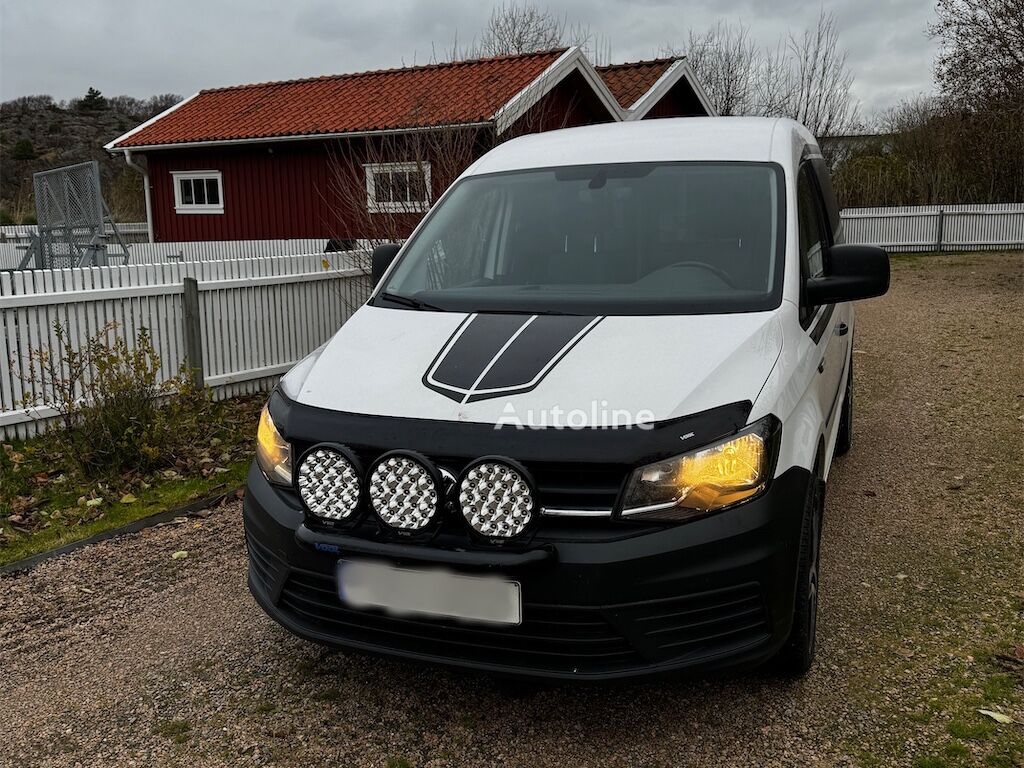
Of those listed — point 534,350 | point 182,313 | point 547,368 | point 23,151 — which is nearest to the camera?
point 547,368

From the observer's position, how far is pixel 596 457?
2572mm

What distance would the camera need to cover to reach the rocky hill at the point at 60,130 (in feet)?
196

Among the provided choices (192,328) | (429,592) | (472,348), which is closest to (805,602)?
(429,592)

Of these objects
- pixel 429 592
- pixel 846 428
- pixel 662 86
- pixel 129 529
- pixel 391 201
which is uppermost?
Result: pixel 662 86

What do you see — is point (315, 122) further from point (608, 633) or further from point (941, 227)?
point (941, 227)

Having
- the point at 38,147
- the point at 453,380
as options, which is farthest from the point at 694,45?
the point at 38,147

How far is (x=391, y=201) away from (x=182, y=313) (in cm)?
323

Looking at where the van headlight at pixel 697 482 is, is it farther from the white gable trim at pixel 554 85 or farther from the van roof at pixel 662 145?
the white gable trim at pixel 554 85

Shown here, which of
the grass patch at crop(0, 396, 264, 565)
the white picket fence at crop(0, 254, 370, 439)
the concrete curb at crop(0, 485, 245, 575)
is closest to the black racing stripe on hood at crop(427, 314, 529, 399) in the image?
the concrete curb at crop(0, 485, 245, 575)

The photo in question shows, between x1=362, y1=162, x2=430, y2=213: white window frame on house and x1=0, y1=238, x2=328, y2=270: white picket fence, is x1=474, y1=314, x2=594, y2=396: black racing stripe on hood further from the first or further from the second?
x1=0, y1=238, x2=328, y2=270: white picket fence

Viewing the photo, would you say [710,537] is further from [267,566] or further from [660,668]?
[267,566]

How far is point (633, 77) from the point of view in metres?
21.0

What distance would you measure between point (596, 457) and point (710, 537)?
402 mm

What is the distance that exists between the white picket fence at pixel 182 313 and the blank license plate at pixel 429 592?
4562mm
